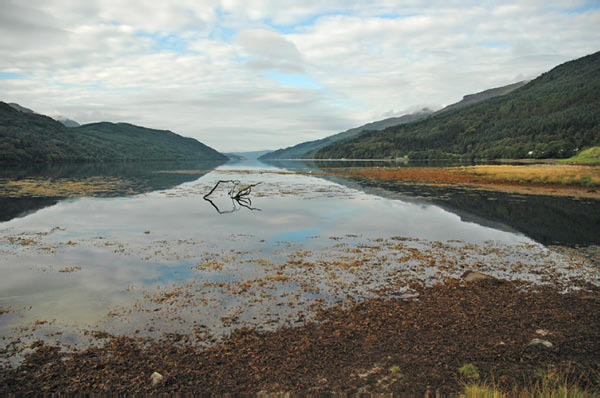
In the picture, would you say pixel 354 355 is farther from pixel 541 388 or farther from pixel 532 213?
pixel 532 213

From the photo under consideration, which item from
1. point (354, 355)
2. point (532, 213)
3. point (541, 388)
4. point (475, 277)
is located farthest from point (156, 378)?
point (532, 213)

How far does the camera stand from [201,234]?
25.1 m

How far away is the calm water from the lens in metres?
12.2

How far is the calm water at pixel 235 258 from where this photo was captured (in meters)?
→ 12.2

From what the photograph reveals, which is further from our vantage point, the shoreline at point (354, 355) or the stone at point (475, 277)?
the stone at point (475, 277)

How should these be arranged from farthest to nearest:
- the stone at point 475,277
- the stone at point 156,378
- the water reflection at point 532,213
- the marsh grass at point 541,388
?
the water reflection at point 532,213, the stone at point 475,277, the stone at point 156,378, the marsh grass at point 541,388

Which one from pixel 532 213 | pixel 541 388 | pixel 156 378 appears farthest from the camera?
pixel 532 213

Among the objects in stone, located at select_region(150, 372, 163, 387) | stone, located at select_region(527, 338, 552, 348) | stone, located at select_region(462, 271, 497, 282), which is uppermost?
stone, located at select_region(150, 372, 163, 387)

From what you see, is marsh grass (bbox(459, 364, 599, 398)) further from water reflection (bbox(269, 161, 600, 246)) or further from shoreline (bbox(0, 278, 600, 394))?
water reflection (bbox(269, 161, 600, 246))

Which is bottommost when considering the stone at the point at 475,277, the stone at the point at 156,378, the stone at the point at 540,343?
the stone at the point at 540,343

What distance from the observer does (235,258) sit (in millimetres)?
18969

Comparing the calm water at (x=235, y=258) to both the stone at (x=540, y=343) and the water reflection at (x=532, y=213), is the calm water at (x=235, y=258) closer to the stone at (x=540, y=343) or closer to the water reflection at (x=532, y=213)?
the water reflection at (x=532, y=213)

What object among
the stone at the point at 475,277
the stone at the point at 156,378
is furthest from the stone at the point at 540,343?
the stone at the point at 156,378

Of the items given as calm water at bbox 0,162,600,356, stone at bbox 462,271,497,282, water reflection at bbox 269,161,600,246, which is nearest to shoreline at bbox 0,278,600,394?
calm water at bbox 0,162,600,356
